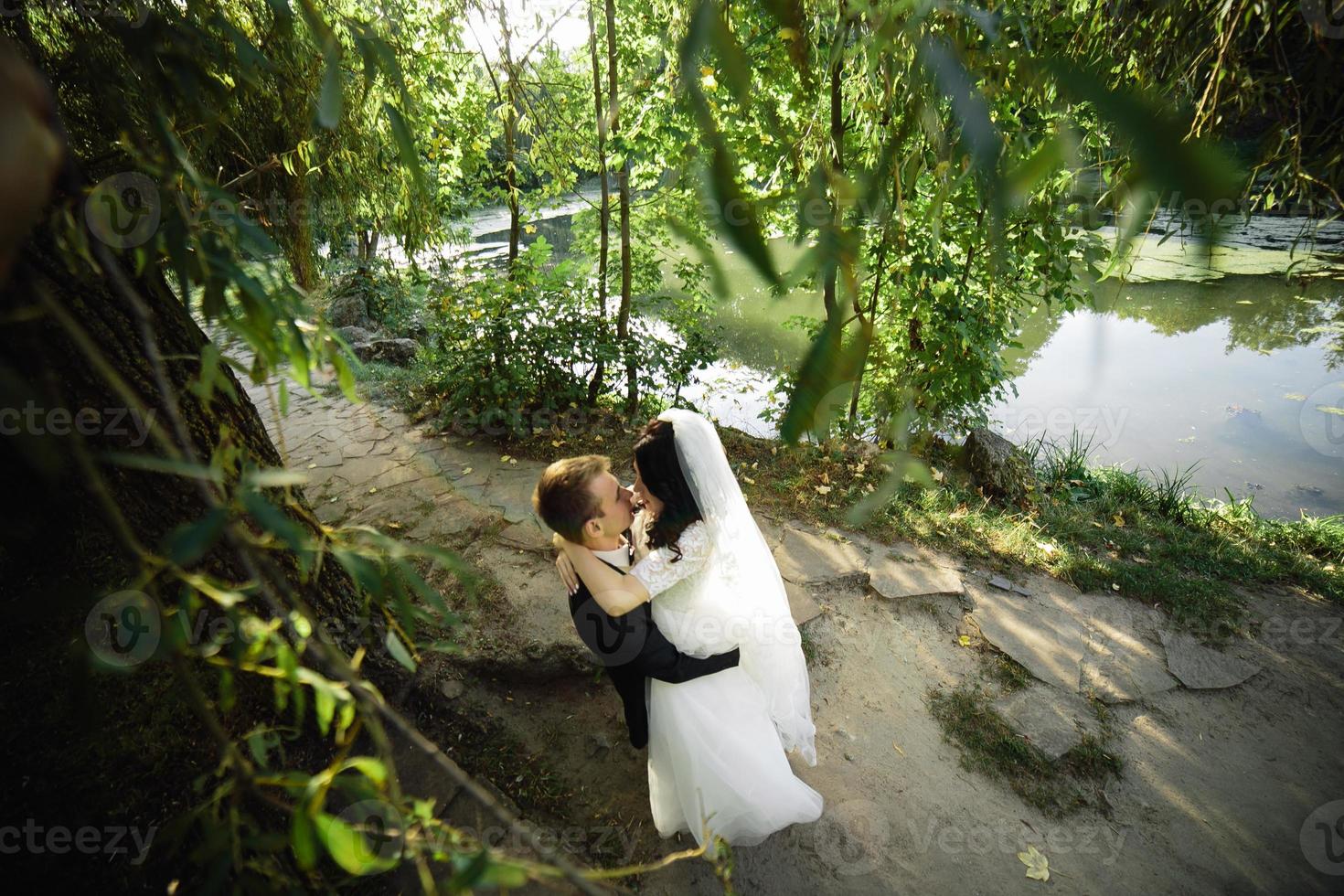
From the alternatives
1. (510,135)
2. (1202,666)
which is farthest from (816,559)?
(510,135)

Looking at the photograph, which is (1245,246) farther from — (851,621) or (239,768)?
(239,768)

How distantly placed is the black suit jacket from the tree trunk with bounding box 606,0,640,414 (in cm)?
291

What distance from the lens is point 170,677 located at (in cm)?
184

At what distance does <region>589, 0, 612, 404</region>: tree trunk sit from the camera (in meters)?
4.16

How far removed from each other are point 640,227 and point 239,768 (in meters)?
4.89

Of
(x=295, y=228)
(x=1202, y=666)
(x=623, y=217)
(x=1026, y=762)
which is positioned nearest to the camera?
(x=1026, y=762)

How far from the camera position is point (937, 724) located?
2.61 metres

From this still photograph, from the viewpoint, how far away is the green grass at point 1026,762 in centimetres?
234

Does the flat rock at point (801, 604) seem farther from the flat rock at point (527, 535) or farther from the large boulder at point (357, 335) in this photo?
the large boulder at point (357, 335)

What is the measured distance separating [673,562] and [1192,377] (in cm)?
998

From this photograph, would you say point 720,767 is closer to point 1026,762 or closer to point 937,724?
point 937,724

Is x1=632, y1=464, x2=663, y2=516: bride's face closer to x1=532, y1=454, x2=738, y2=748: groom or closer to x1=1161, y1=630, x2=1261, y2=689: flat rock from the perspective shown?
x1=532, y1=454, x2=738, y2=748: groom

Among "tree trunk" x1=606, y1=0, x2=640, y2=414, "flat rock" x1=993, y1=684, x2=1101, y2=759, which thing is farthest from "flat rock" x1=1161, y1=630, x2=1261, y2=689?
"tree trunk" x1=606, y1=0, x2=640, y2=414

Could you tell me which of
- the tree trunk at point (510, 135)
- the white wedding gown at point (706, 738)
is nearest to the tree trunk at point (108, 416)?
the white wedding gown at point (706, 738)
